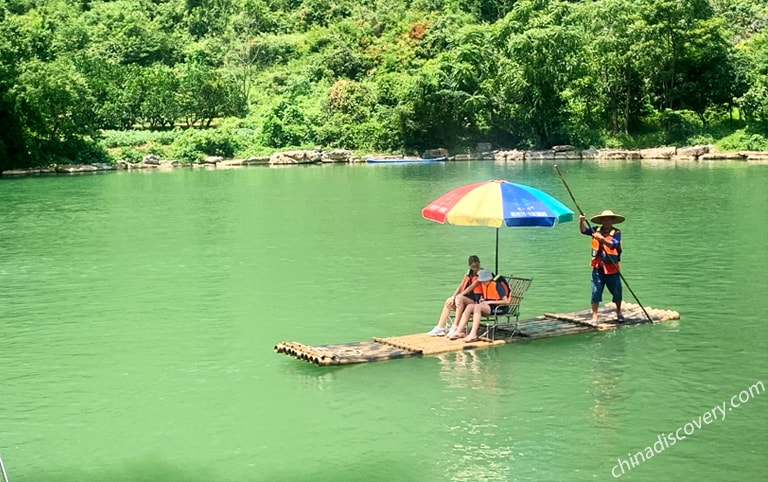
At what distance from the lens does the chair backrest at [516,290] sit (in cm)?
1372

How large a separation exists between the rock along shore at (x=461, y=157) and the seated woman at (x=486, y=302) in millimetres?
42321

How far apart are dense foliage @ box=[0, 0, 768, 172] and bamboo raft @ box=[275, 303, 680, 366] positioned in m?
44.0

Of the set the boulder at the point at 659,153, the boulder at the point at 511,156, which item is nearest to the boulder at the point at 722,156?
the boulder at the point at 659,153

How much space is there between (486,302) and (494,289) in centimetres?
23

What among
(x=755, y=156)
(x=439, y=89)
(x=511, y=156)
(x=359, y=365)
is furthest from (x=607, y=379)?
(x=439, y=89)

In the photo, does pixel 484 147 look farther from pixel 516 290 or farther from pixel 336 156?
pixel 516 290

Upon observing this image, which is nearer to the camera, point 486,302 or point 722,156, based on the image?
point 486,302

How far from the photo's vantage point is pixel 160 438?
10.6 metres

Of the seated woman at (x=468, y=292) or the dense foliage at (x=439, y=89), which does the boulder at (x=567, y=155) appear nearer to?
the dense foliage at (x=439, y=89)

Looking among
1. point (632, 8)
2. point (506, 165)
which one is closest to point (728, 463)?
point (506, 165)

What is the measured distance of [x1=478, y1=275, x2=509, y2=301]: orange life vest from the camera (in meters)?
13.5

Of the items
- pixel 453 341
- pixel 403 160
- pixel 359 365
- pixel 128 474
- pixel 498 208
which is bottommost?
pixel 128 474

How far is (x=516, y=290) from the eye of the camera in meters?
14.4

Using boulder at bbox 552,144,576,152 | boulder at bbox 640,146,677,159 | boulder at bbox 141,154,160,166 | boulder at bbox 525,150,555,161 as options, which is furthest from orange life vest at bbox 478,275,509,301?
boulder at bbox 141,154,160,166
